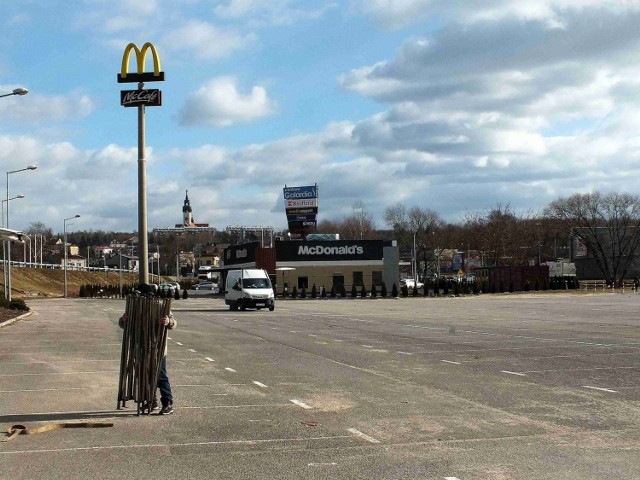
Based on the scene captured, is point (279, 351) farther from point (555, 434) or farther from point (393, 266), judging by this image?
point (393, 266)

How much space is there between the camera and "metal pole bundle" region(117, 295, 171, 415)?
980cm

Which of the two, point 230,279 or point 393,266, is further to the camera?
point 393,266

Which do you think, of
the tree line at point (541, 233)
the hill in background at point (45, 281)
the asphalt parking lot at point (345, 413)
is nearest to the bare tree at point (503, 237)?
the tree line at point (541, 233)

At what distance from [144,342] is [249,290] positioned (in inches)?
1387

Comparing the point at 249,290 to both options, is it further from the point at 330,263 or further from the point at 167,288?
the point at 330,263

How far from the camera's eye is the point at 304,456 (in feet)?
25.3

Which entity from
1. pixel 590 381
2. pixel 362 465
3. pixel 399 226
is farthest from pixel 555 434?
pixel 399 226

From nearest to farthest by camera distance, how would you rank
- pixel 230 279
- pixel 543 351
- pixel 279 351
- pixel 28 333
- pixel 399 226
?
1. pixel 543 351
2. pixel 279 351
3. pixel 28 333
4. pixel 230 279
5. pixel 399 226

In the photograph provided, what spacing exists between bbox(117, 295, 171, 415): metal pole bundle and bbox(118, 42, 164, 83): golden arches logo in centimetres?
318

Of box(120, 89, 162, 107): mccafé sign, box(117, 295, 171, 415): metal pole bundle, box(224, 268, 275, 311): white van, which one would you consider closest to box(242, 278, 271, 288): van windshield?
box(224, 268, 275, 311): white van

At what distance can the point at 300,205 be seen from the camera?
9762cm

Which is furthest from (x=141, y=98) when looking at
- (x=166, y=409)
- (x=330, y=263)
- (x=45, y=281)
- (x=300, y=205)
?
(x=45, y=281)

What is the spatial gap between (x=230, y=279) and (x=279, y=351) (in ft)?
91.6

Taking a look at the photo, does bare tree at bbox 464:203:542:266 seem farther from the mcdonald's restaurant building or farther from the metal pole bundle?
the metal pole bundle
